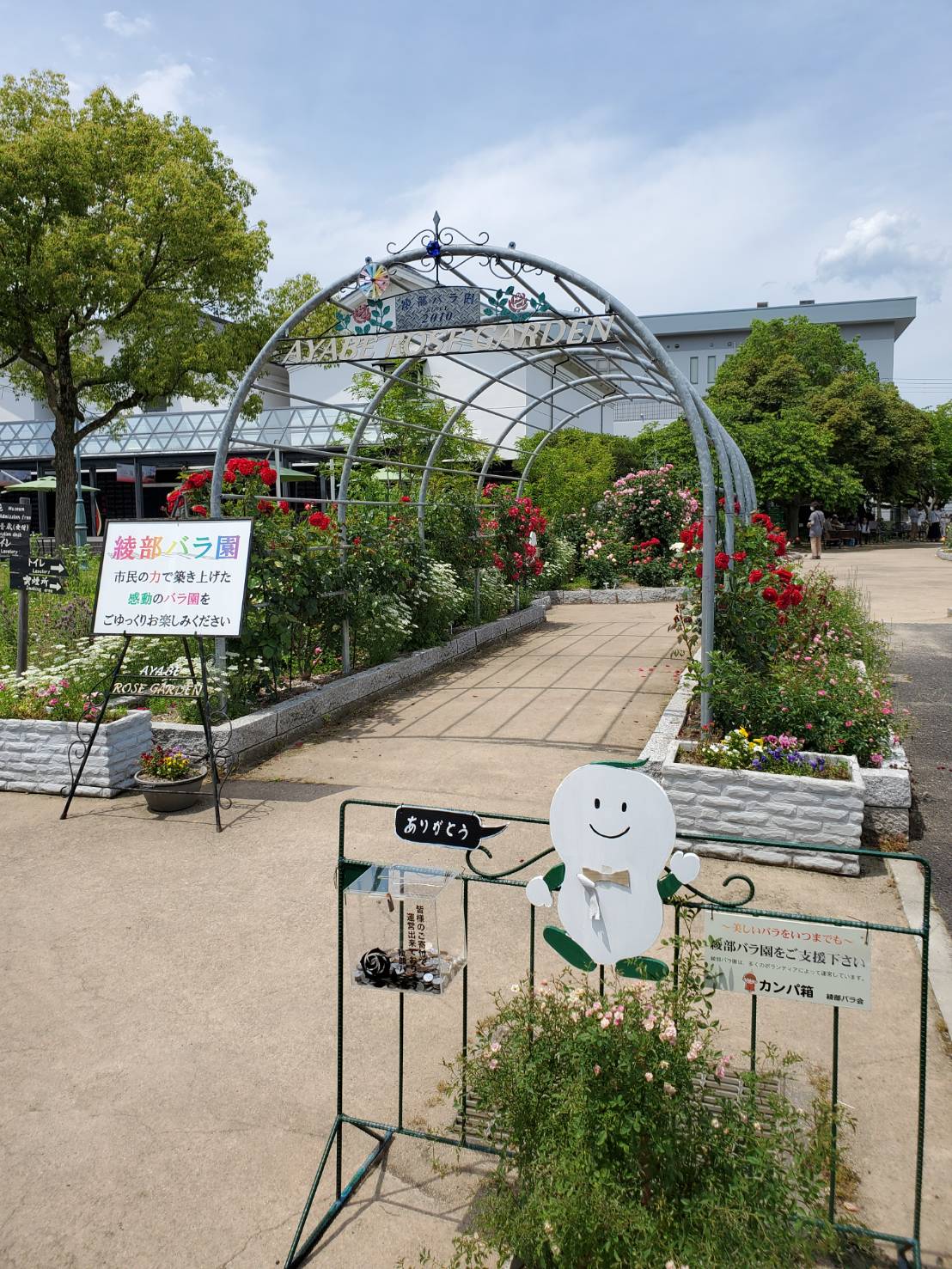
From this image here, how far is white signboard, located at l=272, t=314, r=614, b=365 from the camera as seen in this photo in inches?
265

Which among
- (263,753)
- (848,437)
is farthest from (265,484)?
(848,437)

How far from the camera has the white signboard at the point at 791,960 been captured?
2.52 m

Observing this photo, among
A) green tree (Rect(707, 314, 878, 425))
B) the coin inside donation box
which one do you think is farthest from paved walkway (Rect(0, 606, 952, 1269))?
green tree (Rect(707, 314, 878, 425))

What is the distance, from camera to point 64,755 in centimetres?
658

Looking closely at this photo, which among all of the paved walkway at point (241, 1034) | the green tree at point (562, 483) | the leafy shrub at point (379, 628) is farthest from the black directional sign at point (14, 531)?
the green tree at point (562, 483)

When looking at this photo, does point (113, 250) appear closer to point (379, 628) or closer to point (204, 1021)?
point (379, 628)

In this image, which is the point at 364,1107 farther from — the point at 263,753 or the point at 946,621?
Answer: the point at 946,621

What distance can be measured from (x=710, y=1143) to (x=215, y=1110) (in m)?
1.73

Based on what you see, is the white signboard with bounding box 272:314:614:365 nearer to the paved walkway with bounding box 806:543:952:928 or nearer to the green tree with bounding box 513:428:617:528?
the paved walkway with bounding box 806:543:952:928

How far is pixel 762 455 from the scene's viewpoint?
2942 centimetres

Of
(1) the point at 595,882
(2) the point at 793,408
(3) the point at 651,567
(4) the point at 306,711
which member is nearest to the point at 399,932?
(1) the point at 595,882

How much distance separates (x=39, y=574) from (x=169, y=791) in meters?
2.35

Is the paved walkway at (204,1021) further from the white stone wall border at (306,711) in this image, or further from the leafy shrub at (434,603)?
the leafy shrub at (434,603)

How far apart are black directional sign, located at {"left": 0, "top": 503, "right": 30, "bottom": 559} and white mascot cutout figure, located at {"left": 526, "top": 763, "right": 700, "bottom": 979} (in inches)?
250
